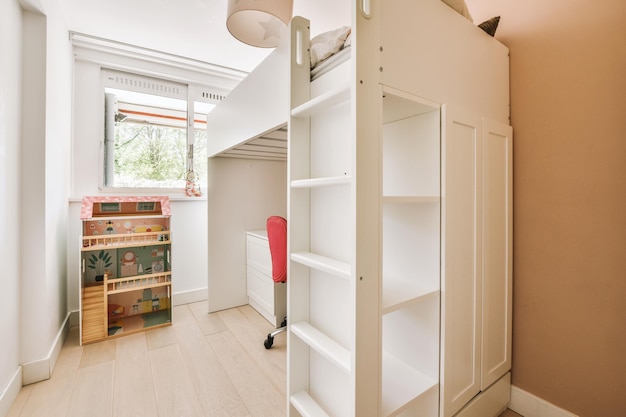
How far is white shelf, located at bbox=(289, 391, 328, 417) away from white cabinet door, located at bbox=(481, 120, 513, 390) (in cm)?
80

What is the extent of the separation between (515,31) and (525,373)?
1.81m

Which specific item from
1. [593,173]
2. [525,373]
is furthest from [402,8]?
[525,373]

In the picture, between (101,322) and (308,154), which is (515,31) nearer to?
(308,154)

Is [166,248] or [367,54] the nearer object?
[367,54]

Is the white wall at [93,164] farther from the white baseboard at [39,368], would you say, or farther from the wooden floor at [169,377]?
the white baseboard at [39,368]

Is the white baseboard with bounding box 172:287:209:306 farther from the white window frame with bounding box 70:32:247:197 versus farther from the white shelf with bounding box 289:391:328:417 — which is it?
the white shelf with bounding box 289:391:328:417

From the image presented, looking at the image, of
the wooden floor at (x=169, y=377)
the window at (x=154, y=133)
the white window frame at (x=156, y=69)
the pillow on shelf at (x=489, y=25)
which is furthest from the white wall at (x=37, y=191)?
the pillow on shelf at (x=489, y=25)

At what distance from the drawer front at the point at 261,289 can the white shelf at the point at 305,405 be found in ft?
4.28

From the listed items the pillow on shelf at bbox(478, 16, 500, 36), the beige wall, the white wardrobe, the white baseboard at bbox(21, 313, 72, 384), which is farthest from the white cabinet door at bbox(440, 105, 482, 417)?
the white baseboard at bbox(21, 313, 72, 384)

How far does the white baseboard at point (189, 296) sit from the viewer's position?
3.11 meters

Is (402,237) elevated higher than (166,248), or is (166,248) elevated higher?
(402,237)

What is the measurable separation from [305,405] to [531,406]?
1210 millimetres

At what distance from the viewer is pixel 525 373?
60.7 inches

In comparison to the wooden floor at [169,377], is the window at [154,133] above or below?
above
